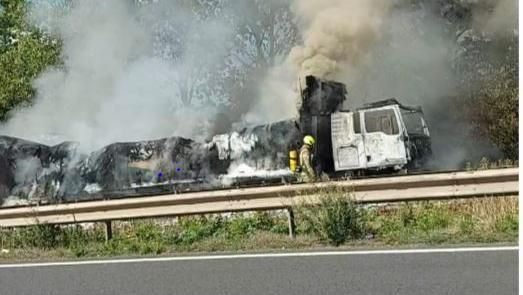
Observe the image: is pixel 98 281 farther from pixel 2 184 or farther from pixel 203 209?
pixel 2 184

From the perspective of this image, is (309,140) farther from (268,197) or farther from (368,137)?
(268,197)

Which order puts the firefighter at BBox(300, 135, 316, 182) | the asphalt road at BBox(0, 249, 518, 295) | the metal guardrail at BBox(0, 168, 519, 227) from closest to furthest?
the asphalt road at BBox(0, 249, 518, 295), the metal guardrail at BBox(0, 168, 519, 227), the firefighter at BBox(300, 135, 316, 182)

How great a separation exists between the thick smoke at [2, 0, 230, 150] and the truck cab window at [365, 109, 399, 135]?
5.70 m

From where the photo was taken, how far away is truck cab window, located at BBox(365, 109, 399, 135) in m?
15.2

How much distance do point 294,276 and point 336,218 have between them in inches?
69.7

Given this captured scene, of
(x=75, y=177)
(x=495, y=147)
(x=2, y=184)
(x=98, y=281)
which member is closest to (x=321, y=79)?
(x=495, y=147)

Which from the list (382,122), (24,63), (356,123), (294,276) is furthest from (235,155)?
(294,276)

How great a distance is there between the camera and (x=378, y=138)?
600 inches

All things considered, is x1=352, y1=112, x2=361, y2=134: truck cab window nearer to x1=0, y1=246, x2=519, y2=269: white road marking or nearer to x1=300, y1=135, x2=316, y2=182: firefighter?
x1=300, y1=135, x2=316, y2=182: firefighter

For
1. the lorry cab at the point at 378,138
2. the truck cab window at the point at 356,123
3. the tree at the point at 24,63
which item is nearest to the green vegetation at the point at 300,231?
the lorry cab at the point at 378,138

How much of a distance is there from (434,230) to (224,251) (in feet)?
7.73

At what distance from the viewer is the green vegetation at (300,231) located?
25.8ft

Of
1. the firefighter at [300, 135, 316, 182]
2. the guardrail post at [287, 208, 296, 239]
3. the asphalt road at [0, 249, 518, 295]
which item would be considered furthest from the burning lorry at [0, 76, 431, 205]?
the asphalt road at [0, 249, 518, 295]

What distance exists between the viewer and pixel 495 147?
1820 centimetres
